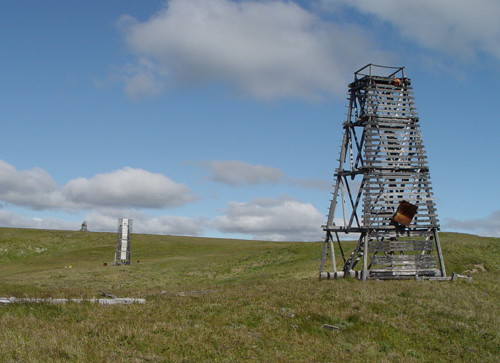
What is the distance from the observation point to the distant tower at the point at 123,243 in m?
60.5

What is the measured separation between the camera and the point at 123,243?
62219 millimetres

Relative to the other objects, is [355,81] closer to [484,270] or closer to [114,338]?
[484,270]

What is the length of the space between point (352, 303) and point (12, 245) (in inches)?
2745

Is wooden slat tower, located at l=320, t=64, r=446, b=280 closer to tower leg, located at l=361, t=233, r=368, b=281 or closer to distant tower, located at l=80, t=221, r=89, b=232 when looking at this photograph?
tower leg, located at l=361, t=233, r=368, b=281

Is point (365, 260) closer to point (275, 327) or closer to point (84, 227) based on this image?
point (275, 327)

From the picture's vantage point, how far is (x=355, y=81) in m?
31.2

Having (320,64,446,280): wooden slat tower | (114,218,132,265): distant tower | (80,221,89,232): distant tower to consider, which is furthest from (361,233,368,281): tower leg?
(80,221,89,232): distant tower

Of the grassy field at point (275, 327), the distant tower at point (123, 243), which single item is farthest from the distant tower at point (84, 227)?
the grassy field at point (275, 327)

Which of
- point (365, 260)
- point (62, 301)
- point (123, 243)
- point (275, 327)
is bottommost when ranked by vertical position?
point (275, 327)

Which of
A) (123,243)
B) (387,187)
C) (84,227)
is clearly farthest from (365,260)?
(84,227)

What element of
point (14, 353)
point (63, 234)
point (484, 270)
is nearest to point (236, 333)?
point (14, 353)

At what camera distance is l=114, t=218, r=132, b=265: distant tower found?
198 ft

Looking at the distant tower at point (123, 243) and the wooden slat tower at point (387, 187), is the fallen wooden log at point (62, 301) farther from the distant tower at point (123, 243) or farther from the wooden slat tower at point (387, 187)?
the distant tower at point (123, 243)

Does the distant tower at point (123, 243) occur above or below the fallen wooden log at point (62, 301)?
above
